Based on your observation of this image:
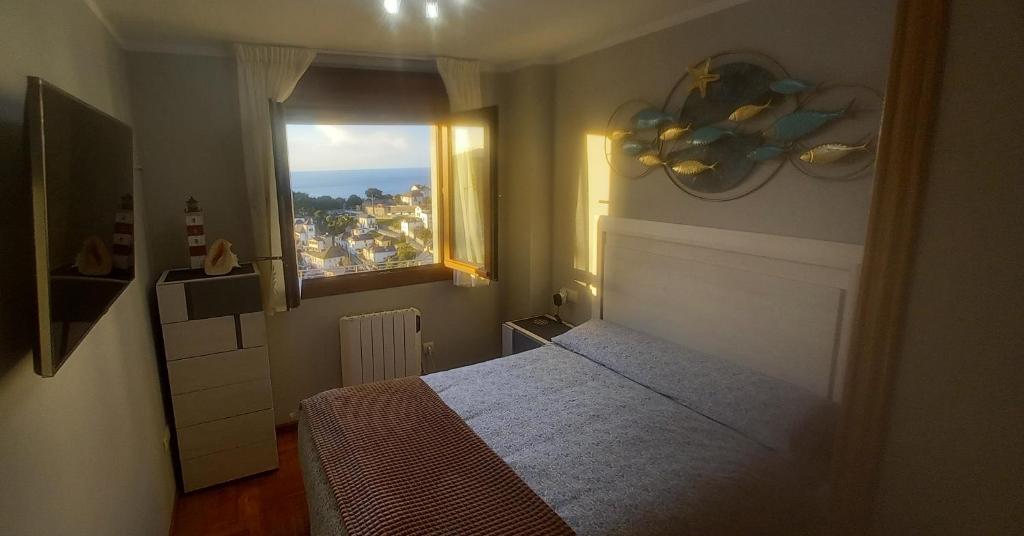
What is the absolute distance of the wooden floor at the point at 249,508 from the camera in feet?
7.73

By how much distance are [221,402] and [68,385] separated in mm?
1489

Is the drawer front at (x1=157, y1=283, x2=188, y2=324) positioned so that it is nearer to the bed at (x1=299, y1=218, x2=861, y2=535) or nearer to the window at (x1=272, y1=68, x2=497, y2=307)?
the window at (x1=272, y1=68, x2=497, y2=307)

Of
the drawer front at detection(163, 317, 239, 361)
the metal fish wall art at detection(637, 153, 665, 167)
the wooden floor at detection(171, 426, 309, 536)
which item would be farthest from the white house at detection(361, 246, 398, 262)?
the metal fish wall art at detection(637, 153, 665, 167)

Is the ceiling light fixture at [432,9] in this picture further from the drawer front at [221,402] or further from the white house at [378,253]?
the drawer front at [221,402]

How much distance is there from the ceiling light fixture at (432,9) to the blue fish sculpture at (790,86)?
4.56ft

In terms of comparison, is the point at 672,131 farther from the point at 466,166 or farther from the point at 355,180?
the point at 355,180

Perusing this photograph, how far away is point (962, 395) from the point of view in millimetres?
1257

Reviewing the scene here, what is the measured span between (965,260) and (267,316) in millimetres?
3151

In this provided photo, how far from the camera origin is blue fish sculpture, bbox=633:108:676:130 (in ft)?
8.04

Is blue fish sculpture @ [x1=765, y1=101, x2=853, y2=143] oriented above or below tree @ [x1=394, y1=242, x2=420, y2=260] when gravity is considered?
above

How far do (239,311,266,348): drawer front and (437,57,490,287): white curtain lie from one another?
4.14 feet

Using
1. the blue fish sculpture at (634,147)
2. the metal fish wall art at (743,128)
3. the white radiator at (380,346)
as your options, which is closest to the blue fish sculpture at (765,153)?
the metal fish wall art at (743,128)

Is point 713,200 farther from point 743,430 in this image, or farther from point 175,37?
point 175,37

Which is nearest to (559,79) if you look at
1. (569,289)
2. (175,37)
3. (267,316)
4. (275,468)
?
(569,289)
